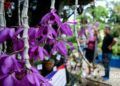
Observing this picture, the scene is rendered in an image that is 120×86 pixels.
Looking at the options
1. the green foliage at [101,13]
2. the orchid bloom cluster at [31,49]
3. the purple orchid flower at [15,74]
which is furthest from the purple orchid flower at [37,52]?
the green foliage at [101,13]

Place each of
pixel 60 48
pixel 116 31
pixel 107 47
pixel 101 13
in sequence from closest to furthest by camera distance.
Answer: pixel 60 48
pixel 107 47
pixel 116 31
pixel 101 13

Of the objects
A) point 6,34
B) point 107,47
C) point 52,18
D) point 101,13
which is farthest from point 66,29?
point 101,13

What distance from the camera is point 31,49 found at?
4.39 ft

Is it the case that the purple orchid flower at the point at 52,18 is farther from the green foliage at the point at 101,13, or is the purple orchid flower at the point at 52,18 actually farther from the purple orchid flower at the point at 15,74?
the green foliage at the point at 101,13

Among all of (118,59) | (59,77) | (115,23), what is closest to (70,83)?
(59,77)

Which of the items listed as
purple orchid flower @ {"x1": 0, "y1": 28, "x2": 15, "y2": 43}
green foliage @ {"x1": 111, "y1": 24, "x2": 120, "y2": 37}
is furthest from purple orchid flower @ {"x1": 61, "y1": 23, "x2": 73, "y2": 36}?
green foliage @ {"x1": 111, "y1": 24, "x2": 120, "y2": 37}

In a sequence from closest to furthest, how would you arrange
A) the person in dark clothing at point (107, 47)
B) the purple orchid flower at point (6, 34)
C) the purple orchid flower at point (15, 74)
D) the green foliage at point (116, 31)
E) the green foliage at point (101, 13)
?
the purple orchid flower at point (15, 74) → the purple orchid flower at point (6, 34) → the person in dark clothing at point (107, 47) → the green foliage at point (116, 31) → the green foliage at point (101, 13)

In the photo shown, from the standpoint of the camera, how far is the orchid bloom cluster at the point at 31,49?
1.17 metres

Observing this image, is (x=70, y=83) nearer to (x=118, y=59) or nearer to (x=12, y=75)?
(x=12, y=75)

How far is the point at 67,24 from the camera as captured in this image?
138 cm

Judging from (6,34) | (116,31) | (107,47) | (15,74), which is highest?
(6,34)

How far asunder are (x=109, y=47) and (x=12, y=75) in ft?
26.7

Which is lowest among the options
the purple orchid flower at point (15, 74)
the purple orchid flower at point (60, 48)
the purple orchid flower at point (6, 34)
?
the purple orchid flower at point (15, 74)

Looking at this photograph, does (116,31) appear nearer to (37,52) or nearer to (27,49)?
(37,52)
